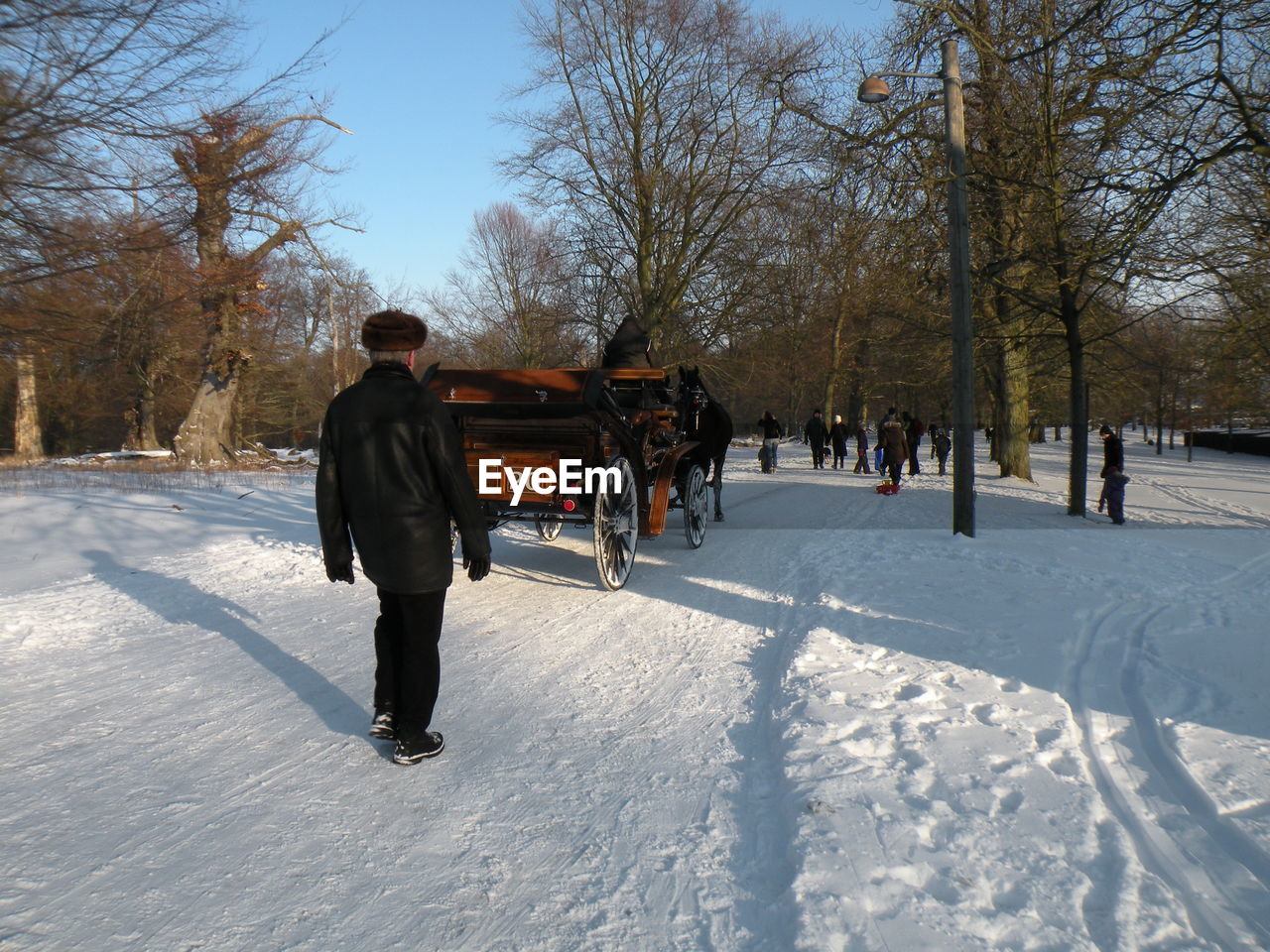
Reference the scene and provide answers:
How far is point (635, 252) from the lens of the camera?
2552 centimetres

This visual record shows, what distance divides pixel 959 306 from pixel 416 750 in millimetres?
8900

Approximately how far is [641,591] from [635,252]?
1933cm

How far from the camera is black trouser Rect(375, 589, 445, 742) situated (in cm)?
382

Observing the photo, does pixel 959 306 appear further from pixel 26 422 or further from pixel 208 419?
pixel 26 422

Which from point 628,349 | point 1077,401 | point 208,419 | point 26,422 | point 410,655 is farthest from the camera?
point 26,422

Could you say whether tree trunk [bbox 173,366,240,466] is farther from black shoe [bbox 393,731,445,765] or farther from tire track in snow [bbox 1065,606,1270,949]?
tire track in snow [bbox 1065,606,1270,949]

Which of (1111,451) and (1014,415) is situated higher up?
(1014,415)

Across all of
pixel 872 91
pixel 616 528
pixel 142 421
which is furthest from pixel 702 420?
pixel 142 421

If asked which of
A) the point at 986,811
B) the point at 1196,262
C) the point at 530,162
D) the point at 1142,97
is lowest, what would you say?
the point at 986,811

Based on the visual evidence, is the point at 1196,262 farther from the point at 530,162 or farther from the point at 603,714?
the point at 530,162

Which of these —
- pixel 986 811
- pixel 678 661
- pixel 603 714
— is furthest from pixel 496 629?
pixel 986 811

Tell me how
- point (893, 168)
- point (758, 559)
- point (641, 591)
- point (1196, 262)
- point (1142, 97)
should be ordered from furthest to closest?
point (893, 168), point (1196, 262), point (1142, 97), point (758, 559), point (641, 591)

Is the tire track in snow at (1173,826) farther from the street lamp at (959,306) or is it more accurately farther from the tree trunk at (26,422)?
the tree trunk at (26,422)

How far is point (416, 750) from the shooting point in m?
3.83
